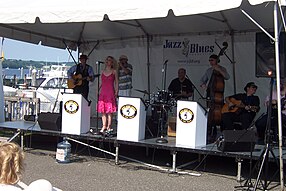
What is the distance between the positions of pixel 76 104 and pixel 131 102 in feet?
3.52

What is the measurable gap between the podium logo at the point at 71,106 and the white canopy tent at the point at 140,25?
1.38 m

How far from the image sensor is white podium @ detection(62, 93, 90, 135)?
742cm

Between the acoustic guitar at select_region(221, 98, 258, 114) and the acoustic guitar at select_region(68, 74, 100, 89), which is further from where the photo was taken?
the acoustic guitar at select_region(68, 74, 100, 89)

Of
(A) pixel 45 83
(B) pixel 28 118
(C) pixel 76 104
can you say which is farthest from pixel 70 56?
(A) pixel 45 83

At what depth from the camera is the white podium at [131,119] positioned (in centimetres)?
687

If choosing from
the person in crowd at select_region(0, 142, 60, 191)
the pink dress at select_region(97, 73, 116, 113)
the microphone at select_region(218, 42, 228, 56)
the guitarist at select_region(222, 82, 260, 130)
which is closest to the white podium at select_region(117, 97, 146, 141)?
the pink dress at select_region(97, 73, 116, 113)

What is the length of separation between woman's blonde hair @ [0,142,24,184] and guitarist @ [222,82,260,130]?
570 cm

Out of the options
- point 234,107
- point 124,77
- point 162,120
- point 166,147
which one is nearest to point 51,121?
point 162,120

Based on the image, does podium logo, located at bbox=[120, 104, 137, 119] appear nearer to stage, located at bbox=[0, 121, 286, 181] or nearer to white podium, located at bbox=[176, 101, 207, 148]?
stage, located at bbox=[0, 121, 286, 181]

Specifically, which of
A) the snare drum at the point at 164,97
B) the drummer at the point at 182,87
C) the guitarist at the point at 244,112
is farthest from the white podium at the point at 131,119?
the drummer at the point at 182,87

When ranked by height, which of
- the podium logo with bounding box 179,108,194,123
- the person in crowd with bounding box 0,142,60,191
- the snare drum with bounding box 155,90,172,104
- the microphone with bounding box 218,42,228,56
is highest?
the microphone with bounding box 218,42,228,56

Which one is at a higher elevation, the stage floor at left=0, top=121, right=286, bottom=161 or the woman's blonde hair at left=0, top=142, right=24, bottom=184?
the woman's blonde hair at left=0, top=142, right=24, bottom=184

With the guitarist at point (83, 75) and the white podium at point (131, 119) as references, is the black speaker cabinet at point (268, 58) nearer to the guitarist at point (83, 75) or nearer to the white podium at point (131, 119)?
the white podium at point (131, 119)

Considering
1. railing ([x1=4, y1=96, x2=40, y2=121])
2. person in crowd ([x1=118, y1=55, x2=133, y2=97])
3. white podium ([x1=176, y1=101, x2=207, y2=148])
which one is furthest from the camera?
railing ([x1=4, y1=96, x2=40, y2=121])
